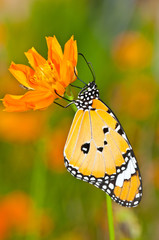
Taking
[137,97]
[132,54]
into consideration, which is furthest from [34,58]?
[132,54]

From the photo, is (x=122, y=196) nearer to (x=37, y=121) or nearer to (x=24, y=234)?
(x=24, y=234)

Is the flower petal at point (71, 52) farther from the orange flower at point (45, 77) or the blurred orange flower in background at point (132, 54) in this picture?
the blurred orange flower in background at point (132, 54)

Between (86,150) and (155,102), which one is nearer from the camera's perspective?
(86,150)

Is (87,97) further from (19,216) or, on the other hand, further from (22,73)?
(19,216)

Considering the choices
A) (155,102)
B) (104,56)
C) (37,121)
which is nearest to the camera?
(37,121)

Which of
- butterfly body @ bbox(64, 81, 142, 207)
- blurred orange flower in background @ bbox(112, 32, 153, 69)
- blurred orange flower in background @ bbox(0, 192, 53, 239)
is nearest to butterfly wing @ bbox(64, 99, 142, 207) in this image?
butterfly body @ bbox(64, 81, 142, 207)

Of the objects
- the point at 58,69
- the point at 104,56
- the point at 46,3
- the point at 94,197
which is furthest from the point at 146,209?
the point at 46,3
